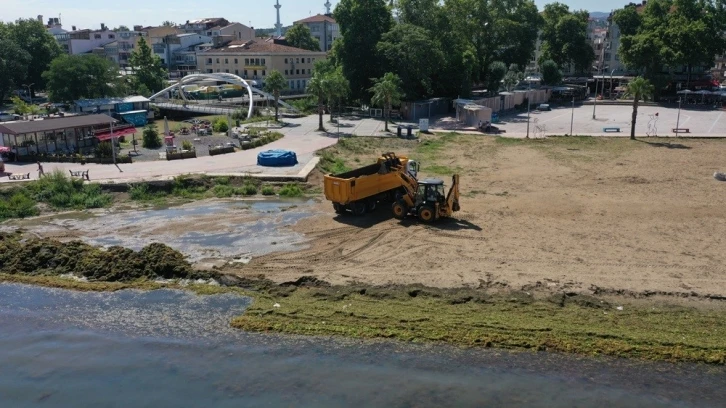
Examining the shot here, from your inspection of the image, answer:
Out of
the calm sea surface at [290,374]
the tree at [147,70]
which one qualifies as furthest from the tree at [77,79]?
the calm sea surface at [290,374]

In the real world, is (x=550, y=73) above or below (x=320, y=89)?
above

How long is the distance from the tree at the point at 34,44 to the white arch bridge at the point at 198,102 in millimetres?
21972

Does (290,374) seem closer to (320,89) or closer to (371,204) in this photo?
(371,204)

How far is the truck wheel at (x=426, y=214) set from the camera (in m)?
25.4

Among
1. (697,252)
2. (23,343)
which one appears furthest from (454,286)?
(23,343)

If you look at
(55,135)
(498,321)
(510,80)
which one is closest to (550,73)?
(510,80)

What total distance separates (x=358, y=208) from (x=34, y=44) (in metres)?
76.6

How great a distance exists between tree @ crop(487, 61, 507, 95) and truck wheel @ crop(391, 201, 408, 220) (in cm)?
5088

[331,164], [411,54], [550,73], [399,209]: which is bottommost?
[399,209]

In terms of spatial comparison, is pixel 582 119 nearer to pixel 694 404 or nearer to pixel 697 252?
pixel 697 252

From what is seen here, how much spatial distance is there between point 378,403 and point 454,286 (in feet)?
21.2

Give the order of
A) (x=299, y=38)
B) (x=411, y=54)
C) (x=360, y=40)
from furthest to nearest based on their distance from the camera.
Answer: (x=299, y=38)
(x=360, y=40)
(x=411, y=54)

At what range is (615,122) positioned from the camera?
60031 mm

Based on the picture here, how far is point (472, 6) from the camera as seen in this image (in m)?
76.3
